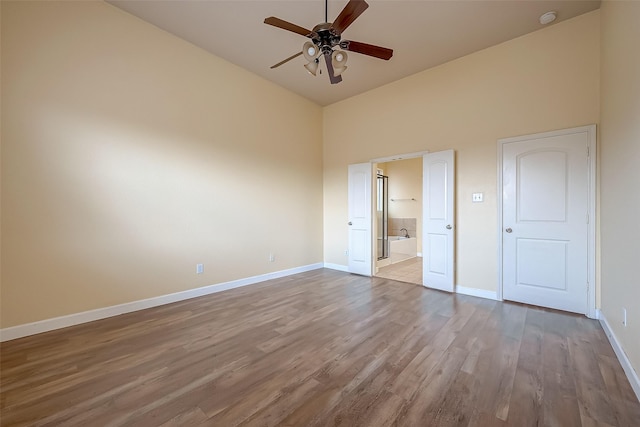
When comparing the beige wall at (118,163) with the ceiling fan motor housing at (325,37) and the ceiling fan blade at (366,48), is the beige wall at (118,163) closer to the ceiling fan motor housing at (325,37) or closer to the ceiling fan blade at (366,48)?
the ceiling fan motor housing at (325,37)

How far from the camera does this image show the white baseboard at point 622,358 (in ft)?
5.59

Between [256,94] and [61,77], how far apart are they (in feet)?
8.13

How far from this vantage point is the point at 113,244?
2.99 meters

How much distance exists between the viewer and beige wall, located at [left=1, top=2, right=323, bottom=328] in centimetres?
249

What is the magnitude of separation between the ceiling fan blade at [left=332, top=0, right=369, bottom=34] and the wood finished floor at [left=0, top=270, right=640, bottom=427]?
2.83 metres

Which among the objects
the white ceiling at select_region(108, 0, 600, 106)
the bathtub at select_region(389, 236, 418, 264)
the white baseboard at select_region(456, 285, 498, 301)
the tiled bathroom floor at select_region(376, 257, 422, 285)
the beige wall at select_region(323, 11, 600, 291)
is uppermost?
the white ceiling at select_region(108, 0, 600, 106)

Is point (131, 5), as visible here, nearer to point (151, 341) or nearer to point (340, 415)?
point (151, 341)

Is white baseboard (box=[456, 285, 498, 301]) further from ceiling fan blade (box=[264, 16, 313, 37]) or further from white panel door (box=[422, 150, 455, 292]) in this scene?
ceiling fan blade (box=[264, 16, 313, 37])

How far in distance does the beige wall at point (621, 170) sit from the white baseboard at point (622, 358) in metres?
0.06

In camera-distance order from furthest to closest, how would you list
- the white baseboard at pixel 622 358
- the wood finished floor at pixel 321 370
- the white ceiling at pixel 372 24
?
1. the white ceiling at pixel 372 24
2. the white baseboard at pixel 622 358
3. the wood finished floor at pixel 321 370

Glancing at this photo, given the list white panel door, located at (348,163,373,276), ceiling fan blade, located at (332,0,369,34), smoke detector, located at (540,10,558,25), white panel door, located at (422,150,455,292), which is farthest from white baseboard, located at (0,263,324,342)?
smoke detector, located at (540,10,558,25)

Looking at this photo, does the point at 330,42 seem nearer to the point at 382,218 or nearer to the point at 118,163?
the point at 118,163

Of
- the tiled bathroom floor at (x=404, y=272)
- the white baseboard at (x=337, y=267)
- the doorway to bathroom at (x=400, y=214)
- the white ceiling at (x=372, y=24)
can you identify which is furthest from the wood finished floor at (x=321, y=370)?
the white ceiling at (x=372, y=24)

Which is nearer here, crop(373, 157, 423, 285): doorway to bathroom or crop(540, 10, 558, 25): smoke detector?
crop(540, 10, 558, 25): smoke detector
